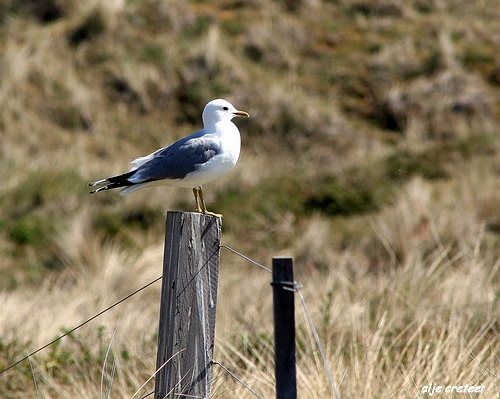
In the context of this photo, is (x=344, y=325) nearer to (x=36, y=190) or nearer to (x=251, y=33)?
(x=36, y=190)

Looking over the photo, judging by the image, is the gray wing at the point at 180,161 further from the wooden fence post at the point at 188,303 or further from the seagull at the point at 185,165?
the wooden fence post at the point at 188,303

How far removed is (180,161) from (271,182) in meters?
5.90

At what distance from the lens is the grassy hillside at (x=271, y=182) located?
168 inches

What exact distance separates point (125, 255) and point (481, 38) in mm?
7944

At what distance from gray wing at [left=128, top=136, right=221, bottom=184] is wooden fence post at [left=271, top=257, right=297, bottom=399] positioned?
3.05ft

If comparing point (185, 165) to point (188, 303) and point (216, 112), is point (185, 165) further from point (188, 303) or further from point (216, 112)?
point (188, 303)

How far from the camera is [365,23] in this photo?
497 inches

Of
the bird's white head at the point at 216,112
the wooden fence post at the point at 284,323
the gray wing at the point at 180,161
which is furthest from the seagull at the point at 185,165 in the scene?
the wooden fence post at the point at 284,323

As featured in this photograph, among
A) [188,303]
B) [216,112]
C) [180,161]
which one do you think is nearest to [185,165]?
[180,161]

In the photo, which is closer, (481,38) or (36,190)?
(36,190)

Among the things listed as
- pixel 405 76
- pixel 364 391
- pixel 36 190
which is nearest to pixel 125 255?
pixel 36 190

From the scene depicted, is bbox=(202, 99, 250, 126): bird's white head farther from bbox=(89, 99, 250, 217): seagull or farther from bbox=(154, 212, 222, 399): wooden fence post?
bbox=(154, 212, 222, 399): wooden fence post

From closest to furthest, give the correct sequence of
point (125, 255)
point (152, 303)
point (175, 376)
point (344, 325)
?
point (175, 376) < point (344, 325) < point (152, 303) < point (125, 255)

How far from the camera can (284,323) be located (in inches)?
90.0
